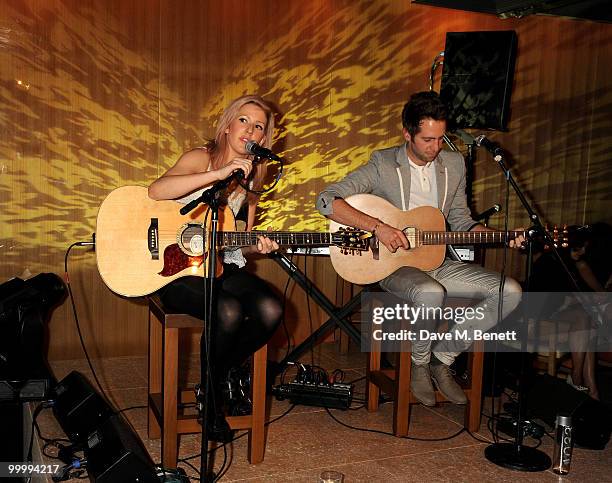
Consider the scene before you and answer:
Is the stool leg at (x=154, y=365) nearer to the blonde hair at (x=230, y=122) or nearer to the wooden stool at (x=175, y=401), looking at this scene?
the wooden stool at (x=175, y=401)

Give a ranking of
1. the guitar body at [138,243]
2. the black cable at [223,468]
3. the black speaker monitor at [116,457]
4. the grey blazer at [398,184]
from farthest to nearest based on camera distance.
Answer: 1. the grey blazer at [398,184]
2. the guitar body at [138,243]
3. the black cable at [223,468]
4. the black speaker monitor at [116,457]

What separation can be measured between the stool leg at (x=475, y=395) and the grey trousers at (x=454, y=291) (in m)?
0.07

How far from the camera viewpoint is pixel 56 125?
4.01 metres

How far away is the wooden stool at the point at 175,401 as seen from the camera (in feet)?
8.43

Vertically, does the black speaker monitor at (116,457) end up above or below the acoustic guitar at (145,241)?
below

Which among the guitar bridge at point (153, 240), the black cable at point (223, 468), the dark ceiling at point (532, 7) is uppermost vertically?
the dark ceiling at point (532, 7)

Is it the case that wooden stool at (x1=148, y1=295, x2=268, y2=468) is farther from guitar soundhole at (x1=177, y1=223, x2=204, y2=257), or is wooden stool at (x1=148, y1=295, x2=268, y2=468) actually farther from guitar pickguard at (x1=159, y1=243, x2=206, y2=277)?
guitar soundhole at (x1=177, y1=223, x2=204, y2=257)

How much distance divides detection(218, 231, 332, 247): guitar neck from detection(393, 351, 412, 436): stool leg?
66 centimetres

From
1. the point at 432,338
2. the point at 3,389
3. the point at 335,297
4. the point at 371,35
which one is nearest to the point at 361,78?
the point at 371,35

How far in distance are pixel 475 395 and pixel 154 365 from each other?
155 centimetres

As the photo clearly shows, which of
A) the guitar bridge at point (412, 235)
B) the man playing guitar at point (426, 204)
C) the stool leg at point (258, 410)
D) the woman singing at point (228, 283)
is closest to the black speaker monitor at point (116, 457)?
the woman singing at point (228, 283)

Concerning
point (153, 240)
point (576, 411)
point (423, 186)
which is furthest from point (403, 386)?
point (153, 240)

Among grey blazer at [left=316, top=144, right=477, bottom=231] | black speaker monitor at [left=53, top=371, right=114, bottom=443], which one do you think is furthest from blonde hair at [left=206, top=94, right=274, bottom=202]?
black speaker monitor at [left=53, top=371, right=114, bottom=443]

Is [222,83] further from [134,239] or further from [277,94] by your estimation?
[134,239]
